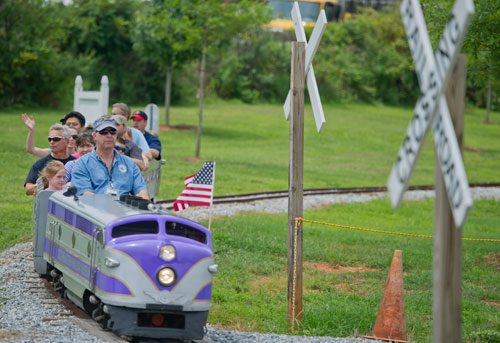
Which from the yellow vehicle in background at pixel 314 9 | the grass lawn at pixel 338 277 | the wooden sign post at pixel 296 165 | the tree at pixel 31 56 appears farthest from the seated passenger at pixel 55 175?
the yellow vehicle in background at pixel 314 9

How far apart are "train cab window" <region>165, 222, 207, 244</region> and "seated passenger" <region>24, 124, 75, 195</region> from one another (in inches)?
147

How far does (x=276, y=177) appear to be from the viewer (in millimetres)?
30328

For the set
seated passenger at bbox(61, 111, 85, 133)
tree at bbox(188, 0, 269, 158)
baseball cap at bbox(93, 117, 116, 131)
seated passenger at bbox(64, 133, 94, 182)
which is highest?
tree at bbox(188, 0, 269, 158)

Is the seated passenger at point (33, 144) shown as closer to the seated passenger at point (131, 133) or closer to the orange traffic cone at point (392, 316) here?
the seated passenger at point (131, 133)

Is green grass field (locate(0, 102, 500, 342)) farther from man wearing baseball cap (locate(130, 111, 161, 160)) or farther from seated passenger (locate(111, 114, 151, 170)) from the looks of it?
seated passenger (locate(111, 114, 151, 170))

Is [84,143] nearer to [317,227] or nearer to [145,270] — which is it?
[145,270]

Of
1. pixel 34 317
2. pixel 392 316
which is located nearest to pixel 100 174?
pixel 34 317

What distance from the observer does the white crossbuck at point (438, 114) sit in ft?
20.7

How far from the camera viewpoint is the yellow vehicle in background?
2297 inches

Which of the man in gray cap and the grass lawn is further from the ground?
the man in gray cap

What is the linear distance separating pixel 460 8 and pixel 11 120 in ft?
106

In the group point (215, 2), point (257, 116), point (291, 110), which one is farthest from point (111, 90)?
point (291, 110)

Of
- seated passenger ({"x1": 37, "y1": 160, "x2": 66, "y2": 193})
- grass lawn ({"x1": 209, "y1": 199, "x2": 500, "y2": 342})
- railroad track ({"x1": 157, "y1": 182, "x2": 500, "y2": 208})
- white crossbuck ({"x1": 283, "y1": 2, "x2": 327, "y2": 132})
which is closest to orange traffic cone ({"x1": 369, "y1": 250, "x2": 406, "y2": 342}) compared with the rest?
grass lawn ({"x1": 209, "y1": 199, "x2": 500, "y2": 342})

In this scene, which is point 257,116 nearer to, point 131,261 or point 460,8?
point 131,261
